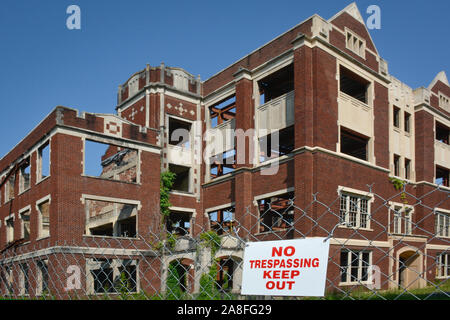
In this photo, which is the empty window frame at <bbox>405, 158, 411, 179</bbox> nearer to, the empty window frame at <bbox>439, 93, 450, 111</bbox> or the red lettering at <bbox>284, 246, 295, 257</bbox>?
the empty window frame at <bbox>439, 93, 450, 111</bbox>

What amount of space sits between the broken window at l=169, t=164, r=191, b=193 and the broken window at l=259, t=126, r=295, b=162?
521 cm

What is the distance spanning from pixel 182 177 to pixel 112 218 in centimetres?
573

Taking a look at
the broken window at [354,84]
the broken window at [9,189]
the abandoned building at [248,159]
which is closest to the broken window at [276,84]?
the abandoned building at [248,159]

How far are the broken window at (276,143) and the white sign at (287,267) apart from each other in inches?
908

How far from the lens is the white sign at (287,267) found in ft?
11.7

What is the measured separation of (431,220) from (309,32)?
15.7 m

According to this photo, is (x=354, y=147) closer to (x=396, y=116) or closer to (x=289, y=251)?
(x=396, y=116)

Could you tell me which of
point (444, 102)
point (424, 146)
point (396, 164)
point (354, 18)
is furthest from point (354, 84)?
point (444, 102)

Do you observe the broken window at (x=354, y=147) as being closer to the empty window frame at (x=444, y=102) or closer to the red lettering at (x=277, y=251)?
the empty window frame at (x=444, y=102)

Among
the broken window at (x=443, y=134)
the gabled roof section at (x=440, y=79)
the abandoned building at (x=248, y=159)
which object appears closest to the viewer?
the abandoned building at (x=248, y=159)

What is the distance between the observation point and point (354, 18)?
27.5 metres

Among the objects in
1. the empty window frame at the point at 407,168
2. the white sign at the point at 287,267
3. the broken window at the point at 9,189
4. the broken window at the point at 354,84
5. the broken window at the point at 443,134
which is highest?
the broken window at the point at 354,84

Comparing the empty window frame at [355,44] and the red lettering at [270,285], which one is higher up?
the empty window frame at [355,44]
